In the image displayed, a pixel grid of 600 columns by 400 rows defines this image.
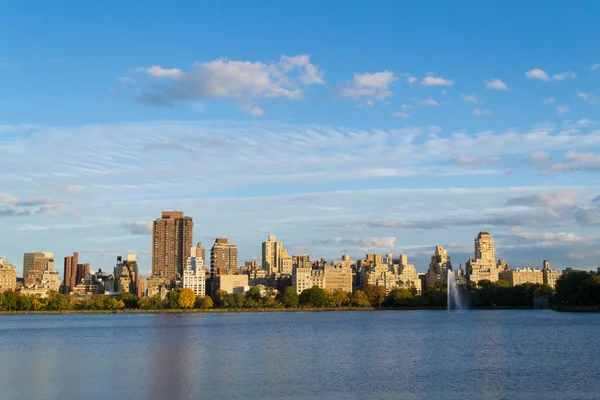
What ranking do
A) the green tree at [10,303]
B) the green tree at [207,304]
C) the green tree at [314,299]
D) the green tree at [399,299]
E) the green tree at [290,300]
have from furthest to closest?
the green tree at [207,304], the green tree at [290,300], the green tree at [314,299], the green tree at [399,299], the green tree at [10,303]

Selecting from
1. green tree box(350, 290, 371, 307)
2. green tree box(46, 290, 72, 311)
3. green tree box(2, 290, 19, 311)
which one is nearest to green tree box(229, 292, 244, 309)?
green tree box(350, 290, 371, 307)

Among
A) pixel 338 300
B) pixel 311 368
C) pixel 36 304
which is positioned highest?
pixel 338 300

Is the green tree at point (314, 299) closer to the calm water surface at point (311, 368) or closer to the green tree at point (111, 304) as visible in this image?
the green tree at point (111, 304)

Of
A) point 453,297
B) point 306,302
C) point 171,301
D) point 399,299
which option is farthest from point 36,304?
point 453,297

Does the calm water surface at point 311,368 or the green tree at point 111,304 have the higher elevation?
the green tree at point 111,304

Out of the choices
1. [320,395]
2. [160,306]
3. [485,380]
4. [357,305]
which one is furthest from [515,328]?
[160,306]

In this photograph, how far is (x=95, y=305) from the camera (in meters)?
191

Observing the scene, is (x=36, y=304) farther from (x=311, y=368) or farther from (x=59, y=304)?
(x=311, y=368)

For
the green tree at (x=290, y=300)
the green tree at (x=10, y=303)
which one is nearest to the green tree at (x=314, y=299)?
the green tree at (x=290, y=300)

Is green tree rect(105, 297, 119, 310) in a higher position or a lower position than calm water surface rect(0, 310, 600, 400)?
higher

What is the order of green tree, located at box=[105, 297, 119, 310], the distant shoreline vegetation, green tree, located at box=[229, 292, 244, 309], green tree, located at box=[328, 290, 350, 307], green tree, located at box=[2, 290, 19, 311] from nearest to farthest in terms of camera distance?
the distant shoreline vegetation
green tree, located at box=[2, 290, 19, 311]
green tree, located at box=[105, 297, 119, 310]
green tree, located at box=[229, 292, 244, 309]
green tree, located at box=[328, 290, 350, 307]

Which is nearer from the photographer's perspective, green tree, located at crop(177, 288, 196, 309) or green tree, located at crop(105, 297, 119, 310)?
green tree, located at crop(105, 297, 119, 310)

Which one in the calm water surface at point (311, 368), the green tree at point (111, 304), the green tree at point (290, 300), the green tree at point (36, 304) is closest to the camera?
the calm water surface at point (311, 368)

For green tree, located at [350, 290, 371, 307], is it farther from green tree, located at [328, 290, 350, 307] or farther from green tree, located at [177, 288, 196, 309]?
green tree, located at [177, 288, 196, 309]
